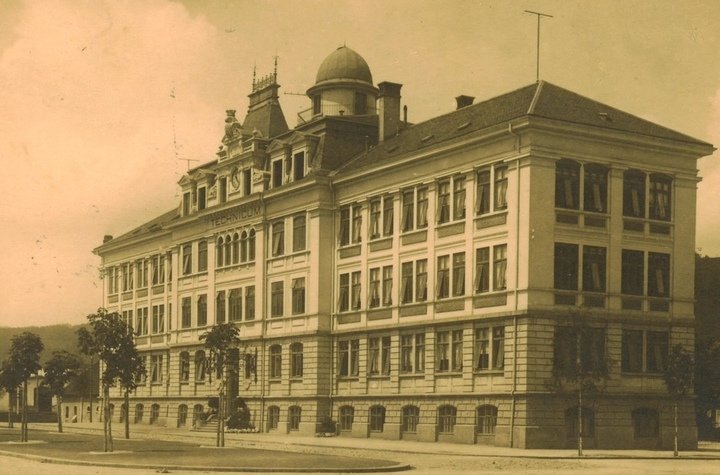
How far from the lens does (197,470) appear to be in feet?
99.2

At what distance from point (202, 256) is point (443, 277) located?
25.8 metres

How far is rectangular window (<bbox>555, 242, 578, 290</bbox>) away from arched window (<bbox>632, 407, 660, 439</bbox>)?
610cm

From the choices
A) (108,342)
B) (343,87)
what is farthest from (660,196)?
(343,87)

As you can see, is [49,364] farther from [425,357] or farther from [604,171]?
[604,171]

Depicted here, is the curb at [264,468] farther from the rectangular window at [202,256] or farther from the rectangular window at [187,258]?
the rectangular window at [187,258]

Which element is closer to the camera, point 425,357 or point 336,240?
point 425,357

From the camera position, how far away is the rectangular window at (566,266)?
159 ft

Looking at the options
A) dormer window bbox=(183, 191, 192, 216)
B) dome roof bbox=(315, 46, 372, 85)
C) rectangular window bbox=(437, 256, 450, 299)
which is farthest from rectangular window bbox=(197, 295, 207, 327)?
rectangular window bbox=(437, 256, 450, 299)

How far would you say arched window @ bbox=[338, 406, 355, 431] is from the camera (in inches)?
2345

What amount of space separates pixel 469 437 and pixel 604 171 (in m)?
12.7

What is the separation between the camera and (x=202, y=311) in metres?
74.3

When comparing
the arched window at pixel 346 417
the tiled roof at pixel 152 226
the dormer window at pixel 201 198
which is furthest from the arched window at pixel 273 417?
the tiled roof at pixel 152 226

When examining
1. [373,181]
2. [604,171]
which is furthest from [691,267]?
[373,181]

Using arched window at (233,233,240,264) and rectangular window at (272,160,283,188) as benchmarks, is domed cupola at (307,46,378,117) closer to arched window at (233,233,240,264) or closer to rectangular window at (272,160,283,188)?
rectangular window at (272,160,283,188)
